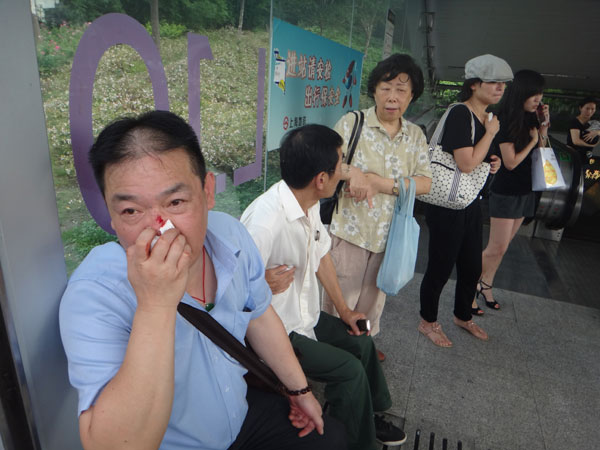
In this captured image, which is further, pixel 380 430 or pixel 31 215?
pixel 380 430

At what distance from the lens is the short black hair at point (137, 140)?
0.86 meters

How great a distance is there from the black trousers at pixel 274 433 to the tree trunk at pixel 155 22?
1367mm

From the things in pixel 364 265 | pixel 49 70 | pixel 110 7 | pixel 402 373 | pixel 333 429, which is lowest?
pixel 402 373

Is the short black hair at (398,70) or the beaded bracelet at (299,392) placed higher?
the short black hair at (398,70)

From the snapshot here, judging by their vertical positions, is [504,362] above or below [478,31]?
below

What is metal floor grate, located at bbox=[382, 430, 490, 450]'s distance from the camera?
6.45ft

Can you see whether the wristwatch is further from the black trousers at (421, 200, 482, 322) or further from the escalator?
the escalator

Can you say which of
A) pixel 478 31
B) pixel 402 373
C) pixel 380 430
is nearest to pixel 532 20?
pixel 478 31

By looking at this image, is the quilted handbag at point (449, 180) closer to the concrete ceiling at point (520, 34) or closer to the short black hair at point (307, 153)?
the short black hair at point (307, 153)

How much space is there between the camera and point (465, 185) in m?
2.42

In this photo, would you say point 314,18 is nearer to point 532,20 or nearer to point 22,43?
point 22,43

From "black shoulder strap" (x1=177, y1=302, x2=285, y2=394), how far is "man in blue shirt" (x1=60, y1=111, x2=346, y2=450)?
21 mm

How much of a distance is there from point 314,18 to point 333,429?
2.76m

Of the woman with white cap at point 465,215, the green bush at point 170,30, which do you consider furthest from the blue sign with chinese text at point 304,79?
the woman with white cap at point 465,215
